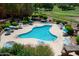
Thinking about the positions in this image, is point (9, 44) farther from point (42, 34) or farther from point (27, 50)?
point (42, 34)

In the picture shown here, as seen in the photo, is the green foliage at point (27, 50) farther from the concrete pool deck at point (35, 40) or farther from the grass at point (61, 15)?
the grass at point (61, 15)

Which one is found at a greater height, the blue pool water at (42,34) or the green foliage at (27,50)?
the blue pool water at (42,34)

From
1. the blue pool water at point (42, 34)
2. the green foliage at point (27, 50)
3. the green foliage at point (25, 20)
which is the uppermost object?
the green foliage at point (25, 20)

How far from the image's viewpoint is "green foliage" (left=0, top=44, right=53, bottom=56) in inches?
138

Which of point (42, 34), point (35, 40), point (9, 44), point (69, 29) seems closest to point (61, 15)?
point (69, 29)

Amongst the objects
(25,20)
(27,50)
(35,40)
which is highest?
(25,20)

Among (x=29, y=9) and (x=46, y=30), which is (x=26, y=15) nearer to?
(x=29, y=9)

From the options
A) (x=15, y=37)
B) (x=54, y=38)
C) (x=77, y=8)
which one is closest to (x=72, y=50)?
(x=54, y=38)

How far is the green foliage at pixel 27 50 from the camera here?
3.51m

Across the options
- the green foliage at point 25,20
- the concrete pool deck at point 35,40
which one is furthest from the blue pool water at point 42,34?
the green foliage at point 25,20

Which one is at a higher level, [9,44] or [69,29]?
[69,29]

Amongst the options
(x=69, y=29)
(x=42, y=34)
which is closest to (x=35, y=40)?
(x=42, y=34)

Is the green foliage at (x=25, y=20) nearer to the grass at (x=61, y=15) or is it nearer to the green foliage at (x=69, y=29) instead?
the grass at (x=61, y=15)

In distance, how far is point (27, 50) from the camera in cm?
352
